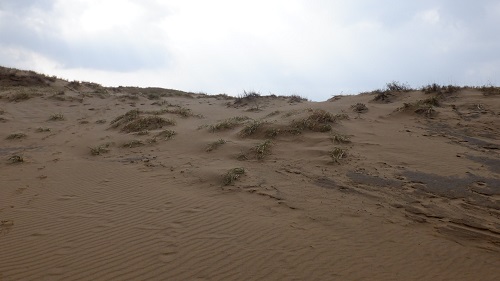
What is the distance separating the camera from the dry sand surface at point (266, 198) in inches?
135

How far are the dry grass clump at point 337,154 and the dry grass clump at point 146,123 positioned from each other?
554 cm

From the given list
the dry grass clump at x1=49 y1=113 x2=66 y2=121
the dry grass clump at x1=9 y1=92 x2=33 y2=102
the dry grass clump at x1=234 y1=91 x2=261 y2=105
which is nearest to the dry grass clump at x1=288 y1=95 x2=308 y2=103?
the dry grass clump at x1=234 y1=91 x2=261 y2=105

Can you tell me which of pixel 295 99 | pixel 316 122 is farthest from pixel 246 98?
pixel 316 122

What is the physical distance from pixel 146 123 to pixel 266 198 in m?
6.31

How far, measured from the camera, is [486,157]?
632cm

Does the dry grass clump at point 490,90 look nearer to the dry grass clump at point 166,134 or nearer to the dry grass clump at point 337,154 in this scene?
the dry grass clump at point 337,154

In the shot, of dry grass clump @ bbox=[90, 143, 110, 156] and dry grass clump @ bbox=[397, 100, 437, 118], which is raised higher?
dry grass clump @ bbox=[397, 100, 437, 118]

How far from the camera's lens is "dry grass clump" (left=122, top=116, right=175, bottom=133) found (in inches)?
392

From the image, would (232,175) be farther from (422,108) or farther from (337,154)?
(422,108)

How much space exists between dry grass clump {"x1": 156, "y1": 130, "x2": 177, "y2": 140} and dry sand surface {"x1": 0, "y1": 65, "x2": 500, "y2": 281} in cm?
7

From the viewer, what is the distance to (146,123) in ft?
33.4

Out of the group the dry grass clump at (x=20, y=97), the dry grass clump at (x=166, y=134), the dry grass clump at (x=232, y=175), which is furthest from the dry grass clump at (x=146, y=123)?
the dry grass clump at (x=20, y=97)

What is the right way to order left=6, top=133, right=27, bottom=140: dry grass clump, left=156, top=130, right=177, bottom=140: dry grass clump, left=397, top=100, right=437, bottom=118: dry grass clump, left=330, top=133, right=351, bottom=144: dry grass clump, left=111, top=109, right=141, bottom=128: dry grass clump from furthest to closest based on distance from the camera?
left=111, top=109, right=141, bottom=128: dry grass clump → left=6, top=133, right=27, bottom=140: dry grass clump → left=397, top=100, right=437, bottom=118: dry grass clump → left=156, top=130, right=177, bottom=140: dry grass clump → left=330, top=133, right=351, bottom=144: dry grass clump

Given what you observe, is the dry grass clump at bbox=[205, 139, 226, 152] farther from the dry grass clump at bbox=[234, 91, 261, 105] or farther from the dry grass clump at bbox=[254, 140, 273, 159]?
the dry grass clump at bbox=[234, 91, 261, 105]
